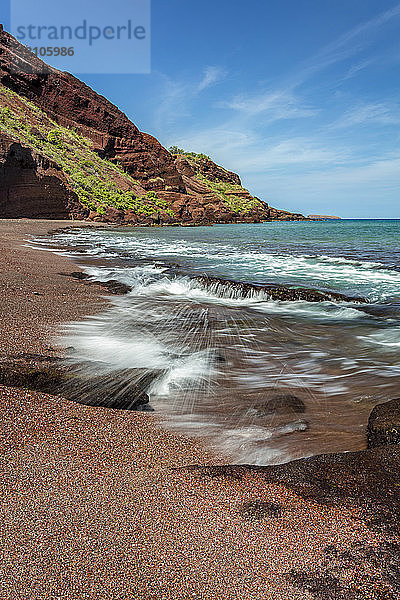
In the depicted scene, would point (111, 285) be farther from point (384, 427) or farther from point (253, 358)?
point (384, 427)

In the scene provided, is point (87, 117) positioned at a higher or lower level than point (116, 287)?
higher

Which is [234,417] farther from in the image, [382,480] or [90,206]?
[90,206]

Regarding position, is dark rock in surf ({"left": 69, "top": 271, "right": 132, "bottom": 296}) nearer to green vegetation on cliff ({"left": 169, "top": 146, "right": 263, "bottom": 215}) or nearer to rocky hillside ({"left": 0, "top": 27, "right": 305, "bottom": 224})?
rocky hillside ({"left": 0, "top": 27, "right": 305, "bottom": 224})

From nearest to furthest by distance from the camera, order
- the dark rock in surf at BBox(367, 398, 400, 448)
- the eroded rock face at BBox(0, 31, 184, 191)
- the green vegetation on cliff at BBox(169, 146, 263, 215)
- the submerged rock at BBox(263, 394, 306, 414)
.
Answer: the dark rock in surf at BBox(367, 398, 400, 448) → the submerged rock at BBox(263, 394, 306, 414) → the eroded rock face at BBox(0, 31, 184, 191) → the green vegetation on cliff at BBox(169, 146, 263, 215)

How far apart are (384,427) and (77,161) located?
53.4 m

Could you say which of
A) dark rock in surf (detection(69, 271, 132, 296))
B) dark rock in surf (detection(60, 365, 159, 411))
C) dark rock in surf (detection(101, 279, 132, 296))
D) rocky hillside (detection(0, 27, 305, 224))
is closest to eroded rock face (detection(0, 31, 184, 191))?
rocky hillside (detection(0, 27, 305, 224))

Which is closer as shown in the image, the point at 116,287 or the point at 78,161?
the point at 116,287

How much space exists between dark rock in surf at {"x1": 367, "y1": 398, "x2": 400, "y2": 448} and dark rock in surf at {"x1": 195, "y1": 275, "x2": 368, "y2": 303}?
4931 mm

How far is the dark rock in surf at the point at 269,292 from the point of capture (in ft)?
24.2

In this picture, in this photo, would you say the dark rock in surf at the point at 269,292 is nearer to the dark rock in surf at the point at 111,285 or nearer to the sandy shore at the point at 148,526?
the dark rock in surf at the point at 111,285

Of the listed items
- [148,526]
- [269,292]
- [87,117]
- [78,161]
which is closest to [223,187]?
[87,117]

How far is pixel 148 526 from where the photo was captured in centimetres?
155

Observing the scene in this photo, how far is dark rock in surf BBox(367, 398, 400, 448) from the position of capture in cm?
230

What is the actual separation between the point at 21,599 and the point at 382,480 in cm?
160
